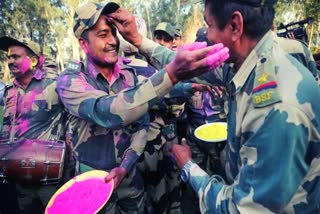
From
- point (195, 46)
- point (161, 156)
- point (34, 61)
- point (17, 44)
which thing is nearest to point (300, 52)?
point (195, 46)

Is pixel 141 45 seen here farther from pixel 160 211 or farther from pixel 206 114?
pixel 160 211

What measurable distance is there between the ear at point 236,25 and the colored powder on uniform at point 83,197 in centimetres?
124

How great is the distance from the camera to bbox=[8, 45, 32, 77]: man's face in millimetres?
4184

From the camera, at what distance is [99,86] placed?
2.77m

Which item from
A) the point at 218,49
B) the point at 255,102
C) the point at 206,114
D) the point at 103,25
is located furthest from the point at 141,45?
the point at 206,114

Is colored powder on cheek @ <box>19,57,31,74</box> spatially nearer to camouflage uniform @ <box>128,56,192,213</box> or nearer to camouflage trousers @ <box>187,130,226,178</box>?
camouflage uniform @ <box>128,56,192,213</box>

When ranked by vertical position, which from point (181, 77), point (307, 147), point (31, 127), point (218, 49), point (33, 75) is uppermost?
point (218, 49)

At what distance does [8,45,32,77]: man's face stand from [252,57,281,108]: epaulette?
3.32m

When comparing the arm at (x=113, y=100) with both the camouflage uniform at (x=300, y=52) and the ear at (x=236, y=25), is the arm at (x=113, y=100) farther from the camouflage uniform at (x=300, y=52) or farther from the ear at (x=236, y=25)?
the camouflage uniform at (x=300, y=52)

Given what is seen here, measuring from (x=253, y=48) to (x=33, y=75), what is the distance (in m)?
3.18

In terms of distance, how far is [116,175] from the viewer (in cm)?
252

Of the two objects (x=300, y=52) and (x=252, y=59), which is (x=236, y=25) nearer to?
(x=252, y=59)

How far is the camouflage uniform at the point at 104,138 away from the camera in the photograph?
103 inches

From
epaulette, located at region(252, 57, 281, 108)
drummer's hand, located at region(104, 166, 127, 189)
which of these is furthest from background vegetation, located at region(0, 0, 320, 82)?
epaulette, located at region(252, 57, 281, 108)
